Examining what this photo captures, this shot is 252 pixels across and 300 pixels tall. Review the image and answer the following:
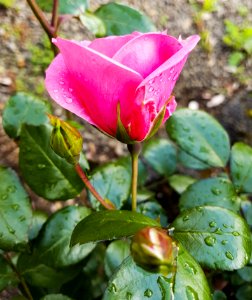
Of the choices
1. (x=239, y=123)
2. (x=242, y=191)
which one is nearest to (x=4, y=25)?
(x=239, y=123)

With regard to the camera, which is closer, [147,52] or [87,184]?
[147,52]

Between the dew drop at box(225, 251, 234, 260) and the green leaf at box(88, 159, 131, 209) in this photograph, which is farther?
the green leaf at box(88, 159, 131, 209)

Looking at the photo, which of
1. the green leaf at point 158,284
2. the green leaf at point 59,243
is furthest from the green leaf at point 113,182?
the green leaf at point 158,284

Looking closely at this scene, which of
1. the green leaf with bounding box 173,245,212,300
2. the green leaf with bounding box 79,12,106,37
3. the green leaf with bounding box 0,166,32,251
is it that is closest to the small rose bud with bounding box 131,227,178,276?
the green leaf with bounding box 173,245,212,300

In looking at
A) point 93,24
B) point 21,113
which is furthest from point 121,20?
point 21,113

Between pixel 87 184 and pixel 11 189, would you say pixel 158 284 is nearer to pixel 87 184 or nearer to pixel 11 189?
pixel 87 184

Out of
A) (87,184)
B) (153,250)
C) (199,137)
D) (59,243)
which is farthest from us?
(199,137)

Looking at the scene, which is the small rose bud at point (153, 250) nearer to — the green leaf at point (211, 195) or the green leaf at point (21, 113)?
the green leaf at point (211, 195)

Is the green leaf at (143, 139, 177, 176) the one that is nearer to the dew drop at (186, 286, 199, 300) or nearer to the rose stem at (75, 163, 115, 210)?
the rose stem at (75, 163, 115, 210)
